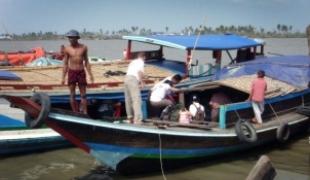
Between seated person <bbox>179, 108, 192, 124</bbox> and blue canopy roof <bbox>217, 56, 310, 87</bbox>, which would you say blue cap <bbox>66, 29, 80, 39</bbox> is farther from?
blue canopy roof <bbox>217, 56, 310, 87</bbox>

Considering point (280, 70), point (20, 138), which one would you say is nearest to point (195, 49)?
point (280, 70)

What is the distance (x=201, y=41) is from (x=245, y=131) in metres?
4.35

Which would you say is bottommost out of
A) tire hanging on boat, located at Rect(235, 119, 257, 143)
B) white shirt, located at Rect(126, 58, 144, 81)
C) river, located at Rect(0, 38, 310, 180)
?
river, located at Rect(0, 38, 310, 180)

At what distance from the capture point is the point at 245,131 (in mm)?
9500

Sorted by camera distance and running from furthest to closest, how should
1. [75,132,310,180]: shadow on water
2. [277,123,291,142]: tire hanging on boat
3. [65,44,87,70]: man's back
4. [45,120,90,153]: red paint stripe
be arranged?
[277,123,291,142]: tire hanging on boat → [65,44,87,70]: man's back → [75,132,310,180]: shadow on water → [45,120,90,153]: red paint stripe

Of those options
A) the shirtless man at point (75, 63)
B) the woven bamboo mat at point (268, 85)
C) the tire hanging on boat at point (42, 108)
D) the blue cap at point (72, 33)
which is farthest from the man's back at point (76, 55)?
the woven bamboo mat at point (268, 85)

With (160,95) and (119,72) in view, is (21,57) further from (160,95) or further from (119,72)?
(160,95)

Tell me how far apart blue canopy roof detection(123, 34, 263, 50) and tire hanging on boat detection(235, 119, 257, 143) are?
3.39 meters

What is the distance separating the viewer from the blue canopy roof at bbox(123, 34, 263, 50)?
12547mm

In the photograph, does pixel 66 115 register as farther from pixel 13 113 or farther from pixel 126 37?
pixel 126 37

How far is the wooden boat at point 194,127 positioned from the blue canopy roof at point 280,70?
2 cm

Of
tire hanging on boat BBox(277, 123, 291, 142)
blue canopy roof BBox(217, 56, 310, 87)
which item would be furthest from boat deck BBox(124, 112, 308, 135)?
blue canopy roof BBox(217, 56, 310, 87)

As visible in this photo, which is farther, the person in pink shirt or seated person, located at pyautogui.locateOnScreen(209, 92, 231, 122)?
seated person, located at pyautogui.locateOnScreen(209, 92, 231, 122)

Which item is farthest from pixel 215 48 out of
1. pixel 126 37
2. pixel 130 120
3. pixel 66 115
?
pixel 66 115
